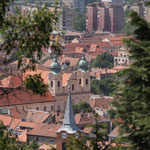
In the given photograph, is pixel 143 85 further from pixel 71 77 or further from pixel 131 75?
pixel 71 77

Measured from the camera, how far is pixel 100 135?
533 inches

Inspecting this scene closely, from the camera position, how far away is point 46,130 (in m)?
50.2

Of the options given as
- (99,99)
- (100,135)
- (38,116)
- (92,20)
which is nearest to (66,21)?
(92,20)

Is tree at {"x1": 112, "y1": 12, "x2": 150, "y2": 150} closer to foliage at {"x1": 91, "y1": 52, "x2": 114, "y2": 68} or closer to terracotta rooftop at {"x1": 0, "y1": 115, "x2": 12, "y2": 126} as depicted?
terracotta rooftop at {"x1": 0, "y1": 115, "x2": 12, "y2": 126}

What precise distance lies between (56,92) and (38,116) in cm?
417

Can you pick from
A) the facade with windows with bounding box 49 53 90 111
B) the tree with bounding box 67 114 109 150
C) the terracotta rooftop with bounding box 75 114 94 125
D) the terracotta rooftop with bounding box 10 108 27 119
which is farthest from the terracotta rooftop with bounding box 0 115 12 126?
the tree with bounding box 67 114 109 150

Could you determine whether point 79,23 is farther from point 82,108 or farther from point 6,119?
point 6,119

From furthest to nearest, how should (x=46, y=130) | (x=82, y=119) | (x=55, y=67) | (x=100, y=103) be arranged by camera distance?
(x=100, y=103) < (x=55, y=67) < (x=82, y=119) < (x=46, y=130)

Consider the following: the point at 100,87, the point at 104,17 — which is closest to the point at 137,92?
the point at 100,87

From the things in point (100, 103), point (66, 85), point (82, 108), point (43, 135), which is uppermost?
point (66, 85)

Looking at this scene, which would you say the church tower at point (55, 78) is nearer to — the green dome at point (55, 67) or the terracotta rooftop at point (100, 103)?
the green dome at point (55, 67)

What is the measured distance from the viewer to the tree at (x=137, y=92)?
10.7 m

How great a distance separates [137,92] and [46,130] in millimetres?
39500

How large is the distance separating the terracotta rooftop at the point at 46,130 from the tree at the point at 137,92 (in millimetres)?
37839
